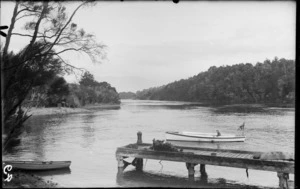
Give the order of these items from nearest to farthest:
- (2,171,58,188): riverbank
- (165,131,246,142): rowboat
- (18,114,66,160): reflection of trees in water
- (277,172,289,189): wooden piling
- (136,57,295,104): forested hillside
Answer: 1. (2,171,58,188): riverbank
2. (277,172,289,189): wooden piling
3. (18,114,66,160): reflection of trees in water
4. (165,131,246,142): rowboat
5. (136,57,295,104): forested hillside

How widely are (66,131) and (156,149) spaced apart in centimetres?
2273

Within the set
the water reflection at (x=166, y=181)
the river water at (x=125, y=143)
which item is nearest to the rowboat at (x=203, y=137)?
the river water at (x=125, y=143)

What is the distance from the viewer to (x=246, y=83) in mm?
78562

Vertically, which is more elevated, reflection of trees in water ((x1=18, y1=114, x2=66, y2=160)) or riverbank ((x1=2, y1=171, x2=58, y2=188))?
riverbank ((x1=2, y1=171, x2=58, y2=188))

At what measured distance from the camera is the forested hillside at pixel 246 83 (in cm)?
7475

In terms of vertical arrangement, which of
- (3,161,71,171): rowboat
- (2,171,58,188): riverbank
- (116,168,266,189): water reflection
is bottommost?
(116,168,266,189): water reflection

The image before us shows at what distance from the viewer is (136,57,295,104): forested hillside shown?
7475 centimetres

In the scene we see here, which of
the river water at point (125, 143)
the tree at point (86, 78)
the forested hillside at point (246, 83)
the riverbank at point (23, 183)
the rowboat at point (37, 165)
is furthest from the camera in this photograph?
the forested hillside at point (246, 83)

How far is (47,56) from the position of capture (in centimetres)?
1151

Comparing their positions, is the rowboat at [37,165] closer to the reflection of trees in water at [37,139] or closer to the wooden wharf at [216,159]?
the reflection of trees in water at [37,139]

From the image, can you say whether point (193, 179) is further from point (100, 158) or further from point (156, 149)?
point (100, 158)

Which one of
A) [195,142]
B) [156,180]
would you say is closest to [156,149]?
[156,180]

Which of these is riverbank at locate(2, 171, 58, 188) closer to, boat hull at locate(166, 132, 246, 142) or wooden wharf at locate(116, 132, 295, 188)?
wooden wharf at locate(116, 132, 295, 188)

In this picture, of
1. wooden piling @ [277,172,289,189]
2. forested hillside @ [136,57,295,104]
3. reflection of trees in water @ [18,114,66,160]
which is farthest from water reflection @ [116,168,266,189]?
forested hillside @ [136,57,295,104]
